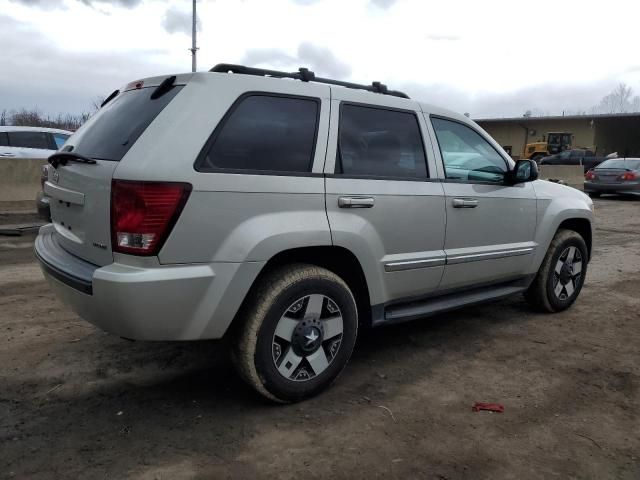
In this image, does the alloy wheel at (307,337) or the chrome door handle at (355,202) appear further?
the chrome door handle at (355,202)

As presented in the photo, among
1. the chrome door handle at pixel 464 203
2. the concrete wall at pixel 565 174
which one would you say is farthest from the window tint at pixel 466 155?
the concrete wall at pixel 565 174

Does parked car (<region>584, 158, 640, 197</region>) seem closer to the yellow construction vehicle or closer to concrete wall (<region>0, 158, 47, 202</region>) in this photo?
concrete wall (<region>0, 158, 47, 202</region>)

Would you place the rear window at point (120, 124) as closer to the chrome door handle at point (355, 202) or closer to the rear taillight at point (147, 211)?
the rear taillight at point (147, 211)

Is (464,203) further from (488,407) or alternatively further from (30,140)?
(30,140)

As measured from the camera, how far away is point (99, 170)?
2904mm

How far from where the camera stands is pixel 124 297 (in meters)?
2.67

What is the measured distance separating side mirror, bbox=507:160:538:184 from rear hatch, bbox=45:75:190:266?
267cm

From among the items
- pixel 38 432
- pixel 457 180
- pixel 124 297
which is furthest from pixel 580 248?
pixel 38 432

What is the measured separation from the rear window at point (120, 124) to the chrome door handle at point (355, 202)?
1117 millimetres

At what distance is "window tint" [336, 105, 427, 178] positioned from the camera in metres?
3.47

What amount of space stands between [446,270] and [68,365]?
270 centimetres

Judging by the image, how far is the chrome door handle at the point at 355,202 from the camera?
10.8 feet

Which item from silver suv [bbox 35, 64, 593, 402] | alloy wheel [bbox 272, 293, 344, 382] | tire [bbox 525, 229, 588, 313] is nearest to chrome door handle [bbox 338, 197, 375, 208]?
silver suv [bbox 35, 64, 593, 402]

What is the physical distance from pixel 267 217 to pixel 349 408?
1.23 metres
